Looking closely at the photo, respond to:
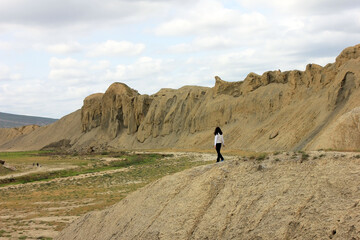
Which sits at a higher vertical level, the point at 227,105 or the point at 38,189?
the point at 227,105

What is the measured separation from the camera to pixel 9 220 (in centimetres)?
1716

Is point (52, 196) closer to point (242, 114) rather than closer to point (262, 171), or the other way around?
point (262, 171)

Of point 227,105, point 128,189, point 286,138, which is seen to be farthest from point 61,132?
point 128,189

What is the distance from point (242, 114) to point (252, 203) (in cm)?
5068

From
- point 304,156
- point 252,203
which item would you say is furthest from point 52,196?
point 304,156

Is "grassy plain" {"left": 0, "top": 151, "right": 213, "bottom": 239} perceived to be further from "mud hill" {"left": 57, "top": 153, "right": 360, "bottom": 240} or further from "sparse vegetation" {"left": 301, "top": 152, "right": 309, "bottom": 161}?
"sparse vegetation" {"left": 301, "top": 152, "right": 309, "bottom": 161}

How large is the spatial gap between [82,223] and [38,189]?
1757 centimetres

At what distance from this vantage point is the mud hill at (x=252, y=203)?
6.71 m

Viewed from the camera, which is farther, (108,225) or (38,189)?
(38,189)

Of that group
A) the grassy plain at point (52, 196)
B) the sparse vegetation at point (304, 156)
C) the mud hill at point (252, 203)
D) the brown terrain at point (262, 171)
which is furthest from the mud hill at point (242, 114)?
the grassy plain at point (52, 196)

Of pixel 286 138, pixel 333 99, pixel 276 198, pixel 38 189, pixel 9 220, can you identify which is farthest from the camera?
pixel 286 138

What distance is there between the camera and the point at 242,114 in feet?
190

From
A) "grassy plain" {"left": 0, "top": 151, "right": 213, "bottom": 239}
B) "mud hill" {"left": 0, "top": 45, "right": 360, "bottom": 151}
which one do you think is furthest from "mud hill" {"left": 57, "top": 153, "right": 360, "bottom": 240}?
"mud hill" {"left": 0, "top": 45, "right": 360, "bottom": 151}

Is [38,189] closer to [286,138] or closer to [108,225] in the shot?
[108,225]
